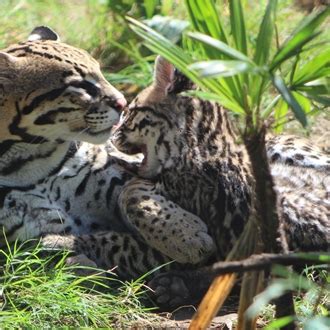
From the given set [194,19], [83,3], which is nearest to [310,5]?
[83,3]

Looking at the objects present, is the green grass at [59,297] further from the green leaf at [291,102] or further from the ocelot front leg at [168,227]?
the green leaf at [291,102]

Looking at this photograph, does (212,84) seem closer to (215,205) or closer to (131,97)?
(215,205)

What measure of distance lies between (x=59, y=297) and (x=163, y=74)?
1.89 meters

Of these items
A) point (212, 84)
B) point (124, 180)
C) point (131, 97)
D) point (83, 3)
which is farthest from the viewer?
point (83, 3)

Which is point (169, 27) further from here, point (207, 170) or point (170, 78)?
point (170, 78)

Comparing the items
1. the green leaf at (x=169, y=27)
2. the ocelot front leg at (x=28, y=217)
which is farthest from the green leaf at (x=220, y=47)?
the ocelot front leg at (x=28, y=217)

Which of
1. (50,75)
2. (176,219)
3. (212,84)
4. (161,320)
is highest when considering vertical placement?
(212,84)

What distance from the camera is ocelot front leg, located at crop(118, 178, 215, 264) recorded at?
22.7 ft

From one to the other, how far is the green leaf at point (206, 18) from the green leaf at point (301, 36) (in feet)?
1.90

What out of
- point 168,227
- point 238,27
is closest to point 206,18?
point 238,27

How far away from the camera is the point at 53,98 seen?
282 inches

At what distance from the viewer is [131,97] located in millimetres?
9539

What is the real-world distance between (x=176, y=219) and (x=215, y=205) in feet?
1.01

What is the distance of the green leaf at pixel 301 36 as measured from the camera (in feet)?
15.5
